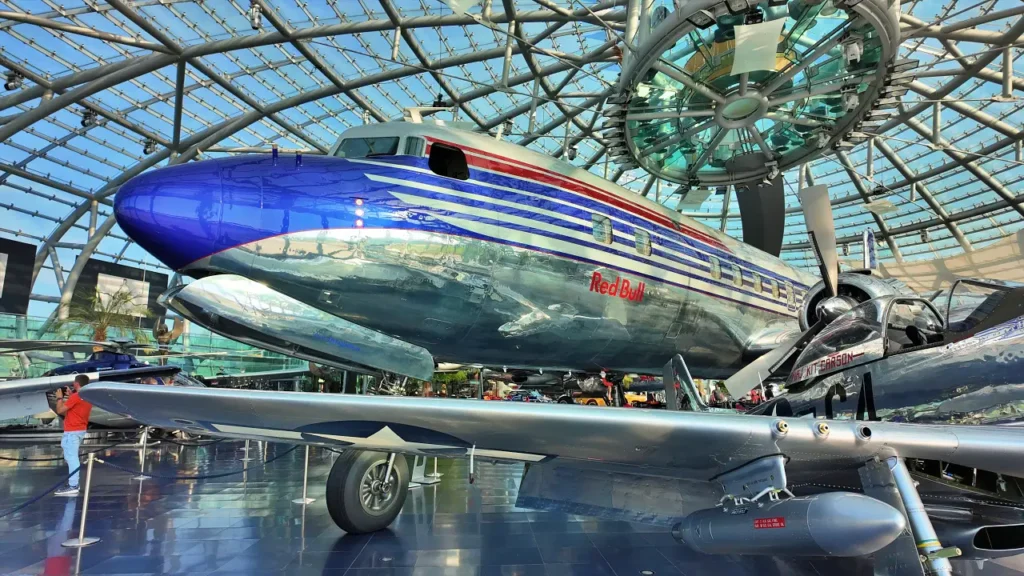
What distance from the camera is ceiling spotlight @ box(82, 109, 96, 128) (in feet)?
97.1

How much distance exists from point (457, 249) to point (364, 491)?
10.4ft

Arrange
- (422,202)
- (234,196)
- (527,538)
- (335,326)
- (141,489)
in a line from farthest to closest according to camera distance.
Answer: (141,489)
(527,538)
(422,202)
(335,326)
(234,196)

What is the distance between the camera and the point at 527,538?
6496 mm

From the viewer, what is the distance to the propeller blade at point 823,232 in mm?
9719

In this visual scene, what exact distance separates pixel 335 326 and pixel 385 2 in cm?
1983

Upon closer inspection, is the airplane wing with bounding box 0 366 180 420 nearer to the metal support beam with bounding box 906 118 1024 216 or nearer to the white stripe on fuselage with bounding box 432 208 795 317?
the white stripe on fuselage with bounding box 432 208 795 317

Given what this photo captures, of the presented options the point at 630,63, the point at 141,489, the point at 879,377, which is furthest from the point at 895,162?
the point at 141,489

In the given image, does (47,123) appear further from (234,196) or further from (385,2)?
(234,196)

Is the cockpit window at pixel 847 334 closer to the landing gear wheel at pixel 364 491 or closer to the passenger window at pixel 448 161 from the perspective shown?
the passenger window at pixel 448 161

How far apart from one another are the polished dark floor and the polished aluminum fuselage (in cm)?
221

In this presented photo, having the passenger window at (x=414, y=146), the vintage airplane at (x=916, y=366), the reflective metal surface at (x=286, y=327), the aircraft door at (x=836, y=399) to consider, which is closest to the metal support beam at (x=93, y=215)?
the passenger window at (x=414, y=146)

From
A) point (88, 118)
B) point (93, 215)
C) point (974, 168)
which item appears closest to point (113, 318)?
point (88, 118)

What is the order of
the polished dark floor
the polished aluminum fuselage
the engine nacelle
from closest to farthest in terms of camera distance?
the polished aluminum fuselage → the polished dark floor → the engine nacelle

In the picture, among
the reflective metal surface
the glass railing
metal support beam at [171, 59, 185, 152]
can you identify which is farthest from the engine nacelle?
metal support beam at [171, 59, 185, 152]
